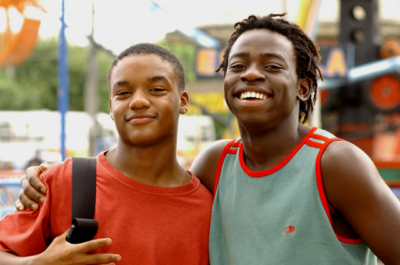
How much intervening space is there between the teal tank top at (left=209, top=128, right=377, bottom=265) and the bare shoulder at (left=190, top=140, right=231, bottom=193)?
17 cm

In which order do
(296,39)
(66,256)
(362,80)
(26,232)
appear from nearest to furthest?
(66,256) < (26,232) < (296,39) < (362,80)

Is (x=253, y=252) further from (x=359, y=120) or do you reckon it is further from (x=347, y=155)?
(x=359, y=120)

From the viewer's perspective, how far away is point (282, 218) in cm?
228

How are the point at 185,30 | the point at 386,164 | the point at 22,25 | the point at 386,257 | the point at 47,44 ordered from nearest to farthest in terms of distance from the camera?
1. the point at 386,257
2. the point at 386,164
3. the point at 22,25
4. the point at 185,30
5. the point at 47,44

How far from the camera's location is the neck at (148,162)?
2.49 metres

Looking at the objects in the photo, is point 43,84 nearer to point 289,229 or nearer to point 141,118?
point 141,118

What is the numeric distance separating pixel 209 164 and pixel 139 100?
617mm

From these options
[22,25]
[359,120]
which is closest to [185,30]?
[22,25]

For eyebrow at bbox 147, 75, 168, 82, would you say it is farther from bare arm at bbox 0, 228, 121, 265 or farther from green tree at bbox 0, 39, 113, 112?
green tree at bbox 0, 39, 113, 112

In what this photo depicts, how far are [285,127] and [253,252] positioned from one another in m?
0.61

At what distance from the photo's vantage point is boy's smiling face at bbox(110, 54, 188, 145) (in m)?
2.40

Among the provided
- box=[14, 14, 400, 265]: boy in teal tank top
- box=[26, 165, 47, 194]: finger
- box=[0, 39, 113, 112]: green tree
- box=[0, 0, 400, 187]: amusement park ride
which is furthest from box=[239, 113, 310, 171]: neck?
box=[0, 39, 113, 112]: green tree

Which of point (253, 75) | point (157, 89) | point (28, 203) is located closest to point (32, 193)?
point (28, 203)

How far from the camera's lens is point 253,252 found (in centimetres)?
232
